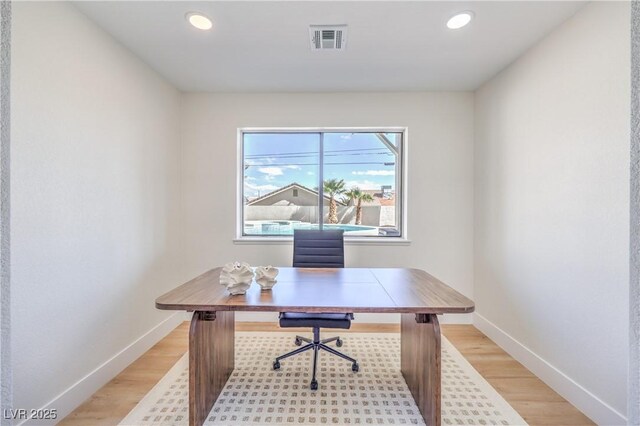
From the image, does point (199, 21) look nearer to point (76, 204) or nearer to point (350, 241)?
point (76, 204)

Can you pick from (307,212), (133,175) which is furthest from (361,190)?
(133,175)

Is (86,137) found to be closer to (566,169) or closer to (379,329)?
(379,329)

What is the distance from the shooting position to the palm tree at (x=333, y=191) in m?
3.34

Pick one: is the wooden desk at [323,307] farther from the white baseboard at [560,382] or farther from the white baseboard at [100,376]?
the white baseboard at [560,382]

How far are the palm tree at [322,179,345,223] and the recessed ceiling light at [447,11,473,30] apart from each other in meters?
1.78

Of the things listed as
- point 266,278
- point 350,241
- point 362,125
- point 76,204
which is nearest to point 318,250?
point 350,241

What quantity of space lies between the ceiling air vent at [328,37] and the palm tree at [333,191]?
1.45 meters

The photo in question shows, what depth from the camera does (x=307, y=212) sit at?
336 cm

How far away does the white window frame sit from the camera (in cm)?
314

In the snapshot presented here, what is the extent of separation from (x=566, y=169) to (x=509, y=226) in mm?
732

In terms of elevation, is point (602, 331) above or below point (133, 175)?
below

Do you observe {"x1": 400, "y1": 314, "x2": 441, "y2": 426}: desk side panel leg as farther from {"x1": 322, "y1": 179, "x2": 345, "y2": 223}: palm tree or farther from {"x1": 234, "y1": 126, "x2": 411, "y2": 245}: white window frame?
{"x1": 322, "y1": 179, "x2": 345, "y2": 223}: palm tree

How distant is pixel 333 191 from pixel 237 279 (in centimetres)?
195

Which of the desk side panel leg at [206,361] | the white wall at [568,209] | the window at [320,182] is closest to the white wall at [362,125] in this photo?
the window at [320,182]
